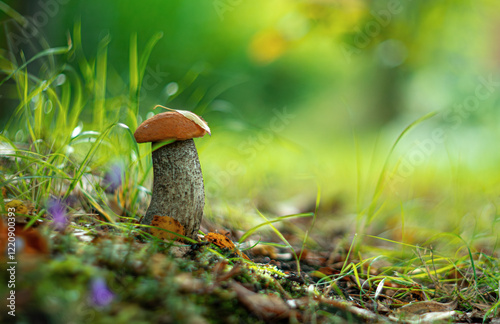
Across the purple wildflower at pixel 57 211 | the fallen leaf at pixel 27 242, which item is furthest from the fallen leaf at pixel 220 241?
the fallen leaf at pixel 27 242

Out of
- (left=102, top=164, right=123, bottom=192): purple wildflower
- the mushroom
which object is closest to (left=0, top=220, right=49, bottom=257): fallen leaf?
the mushroom

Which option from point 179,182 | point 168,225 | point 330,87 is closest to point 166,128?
point 179,182

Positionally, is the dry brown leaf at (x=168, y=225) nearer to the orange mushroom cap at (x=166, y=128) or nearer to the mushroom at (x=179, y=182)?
the mushroom at (x=179, y=182)

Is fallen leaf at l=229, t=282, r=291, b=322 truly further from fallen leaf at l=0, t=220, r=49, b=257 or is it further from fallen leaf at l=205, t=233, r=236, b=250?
fallen leaf at l=0, t=220, r=49, b=257

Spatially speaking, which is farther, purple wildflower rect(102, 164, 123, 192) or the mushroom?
purple wildflower rect(102, 164, 123, 192)

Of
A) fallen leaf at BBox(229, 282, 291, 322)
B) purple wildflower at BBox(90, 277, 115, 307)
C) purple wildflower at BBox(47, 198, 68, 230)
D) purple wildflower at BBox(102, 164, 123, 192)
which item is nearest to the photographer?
purple wildflower at BBox(90, 277, 115, 307)

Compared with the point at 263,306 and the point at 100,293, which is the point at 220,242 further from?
the point at 100,293

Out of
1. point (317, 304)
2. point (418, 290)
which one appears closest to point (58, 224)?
point (317, 304)

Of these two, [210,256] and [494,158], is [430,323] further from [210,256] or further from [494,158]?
[494,158]
